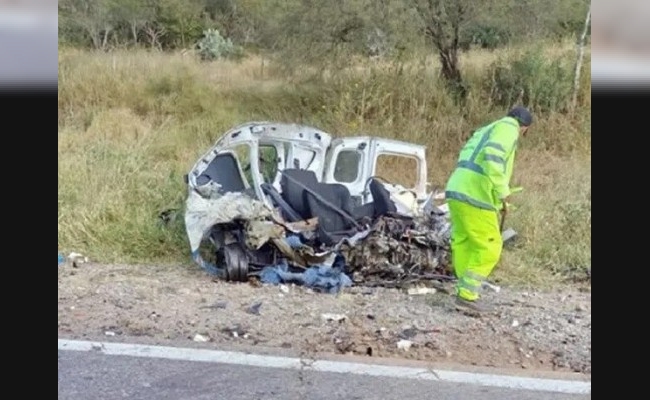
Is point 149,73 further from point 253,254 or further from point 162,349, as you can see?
point 162,349

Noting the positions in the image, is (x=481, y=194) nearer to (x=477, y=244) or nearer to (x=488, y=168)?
(x=488, y=168)

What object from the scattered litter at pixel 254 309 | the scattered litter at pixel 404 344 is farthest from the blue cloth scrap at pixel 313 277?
the scattered litter at pixel 404 344

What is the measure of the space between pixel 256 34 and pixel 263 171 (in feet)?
23.7

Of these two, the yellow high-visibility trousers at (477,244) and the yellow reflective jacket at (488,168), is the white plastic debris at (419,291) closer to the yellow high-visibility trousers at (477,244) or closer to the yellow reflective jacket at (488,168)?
the yellow high-visibility trousers at (477,244)

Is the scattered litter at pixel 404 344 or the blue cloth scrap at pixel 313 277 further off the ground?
the blue cloth scrap at pixel 313 277

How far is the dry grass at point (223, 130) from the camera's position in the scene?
6.82m

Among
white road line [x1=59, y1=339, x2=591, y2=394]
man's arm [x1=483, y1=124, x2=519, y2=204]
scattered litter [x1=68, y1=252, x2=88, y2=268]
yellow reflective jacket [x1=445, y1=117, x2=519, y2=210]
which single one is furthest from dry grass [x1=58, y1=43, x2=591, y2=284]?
white road line [x1=59, y1=339, x2=591, y2=394]

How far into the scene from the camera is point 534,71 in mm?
10914

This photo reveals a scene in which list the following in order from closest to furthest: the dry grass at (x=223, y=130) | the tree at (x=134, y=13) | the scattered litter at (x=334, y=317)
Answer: the scattered litter at (x=334, y=317), the dry grass at (x=223, y=130), the tree at (x=134, y=13)

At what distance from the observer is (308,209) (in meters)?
6.32

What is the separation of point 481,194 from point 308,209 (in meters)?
1.63

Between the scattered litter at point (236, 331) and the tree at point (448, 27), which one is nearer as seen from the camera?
the scattered litter at point (236, 331)

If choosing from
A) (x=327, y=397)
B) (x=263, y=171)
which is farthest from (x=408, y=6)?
(x=327, y=397)

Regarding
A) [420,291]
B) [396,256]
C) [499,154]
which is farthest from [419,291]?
[499,154]
